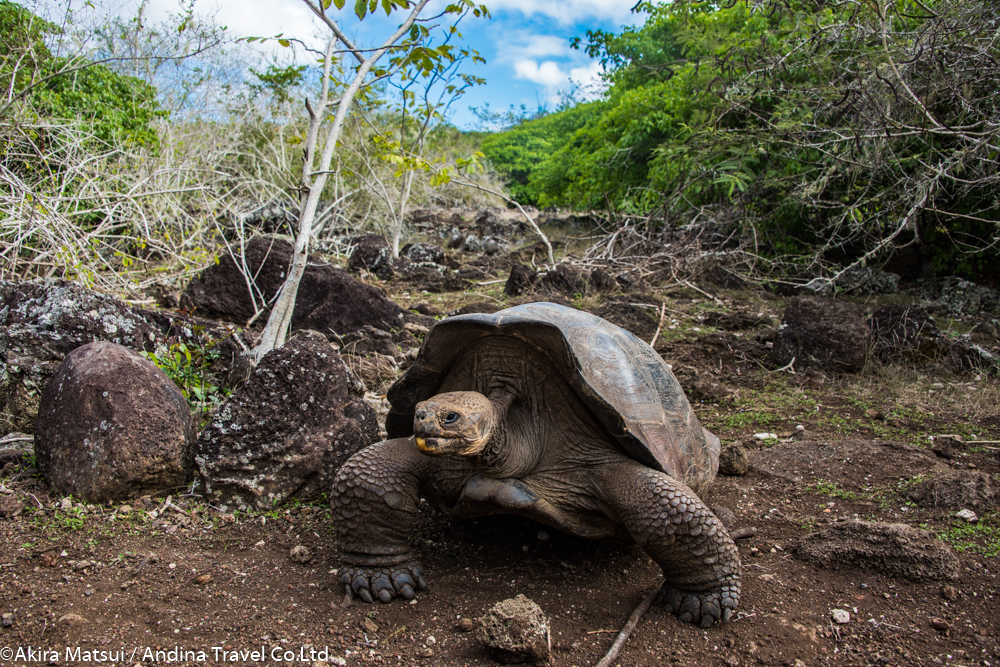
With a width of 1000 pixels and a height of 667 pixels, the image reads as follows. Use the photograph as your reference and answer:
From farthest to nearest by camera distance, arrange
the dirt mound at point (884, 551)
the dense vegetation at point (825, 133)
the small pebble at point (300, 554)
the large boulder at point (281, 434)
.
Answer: the dense vegetation at point (825, 133), the large boulder at point (281, 434), the small pebble at point (300, 554), the dirt mound at point (884, 551)

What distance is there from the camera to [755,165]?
311 inches

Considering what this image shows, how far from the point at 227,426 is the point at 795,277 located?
20.8 ft

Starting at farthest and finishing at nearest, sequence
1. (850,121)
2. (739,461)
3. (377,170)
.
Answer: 1. (377,170)
2. (850,121)
3. (739,461)

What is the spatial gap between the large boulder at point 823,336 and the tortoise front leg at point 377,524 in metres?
3.35

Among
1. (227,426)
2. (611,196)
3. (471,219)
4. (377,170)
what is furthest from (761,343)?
(471,219)

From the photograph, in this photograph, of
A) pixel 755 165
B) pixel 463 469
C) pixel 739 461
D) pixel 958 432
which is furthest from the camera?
pixel 755 165

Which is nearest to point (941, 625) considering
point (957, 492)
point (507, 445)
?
point (957, 492)

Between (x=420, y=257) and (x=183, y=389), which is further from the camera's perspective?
(x=420, y=257)

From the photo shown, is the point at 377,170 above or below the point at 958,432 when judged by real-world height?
above

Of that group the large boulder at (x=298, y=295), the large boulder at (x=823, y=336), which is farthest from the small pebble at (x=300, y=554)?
the large boulder at (x=823, y=336)

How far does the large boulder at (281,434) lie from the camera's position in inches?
92.4

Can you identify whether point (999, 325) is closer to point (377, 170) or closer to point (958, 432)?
point (958, 432)

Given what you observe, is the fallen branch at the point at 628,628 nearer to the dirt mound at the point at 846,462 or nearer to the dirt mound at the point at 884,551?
the dirt mound at the point at 884,551

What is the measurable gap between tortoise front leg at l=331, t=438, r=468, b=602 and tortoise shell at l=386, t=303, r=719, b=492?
1.18 feet
